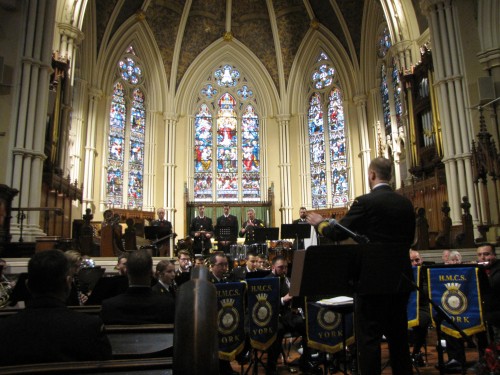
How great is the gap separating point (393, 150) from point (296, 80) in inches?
234

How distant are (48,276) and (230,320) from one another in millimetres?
2607

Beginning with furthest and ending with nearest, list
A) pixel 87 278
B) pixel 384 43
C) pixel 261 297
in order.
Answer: pixel 384 43, pixel 87 278, pixel 261 297

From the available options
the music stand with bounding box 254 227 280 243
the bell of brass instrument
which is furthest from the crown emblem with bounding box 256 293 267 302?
the music stand with bounding box 254 227 280 243

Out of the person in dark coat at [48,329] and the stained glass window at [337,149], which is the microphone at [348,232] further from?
the stained glass window at [337,149]

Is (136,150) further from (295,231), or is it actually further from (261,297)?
(261,297)

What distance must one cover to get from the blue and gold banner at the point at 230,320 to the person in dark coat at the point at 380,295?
1623mm

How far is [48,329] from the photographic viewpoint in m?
1.60

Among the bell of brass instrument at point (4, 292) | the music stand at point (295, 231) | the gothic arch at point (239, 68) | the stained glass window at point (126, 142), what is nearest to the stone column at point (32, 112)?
the bell of brass instrument at point (4, 292)

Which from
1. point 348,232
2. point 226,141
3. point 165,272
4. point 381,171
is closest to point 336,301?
point 348,232

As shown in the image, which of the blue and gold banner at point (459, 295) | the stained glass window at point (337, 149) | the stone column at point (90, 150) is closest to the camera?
the blue and gold banner at point (459, 295)

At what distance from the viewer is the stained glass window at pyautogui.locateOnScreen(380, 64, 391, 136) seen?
15387 mm

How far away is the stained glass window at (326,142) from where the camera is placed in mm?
17234

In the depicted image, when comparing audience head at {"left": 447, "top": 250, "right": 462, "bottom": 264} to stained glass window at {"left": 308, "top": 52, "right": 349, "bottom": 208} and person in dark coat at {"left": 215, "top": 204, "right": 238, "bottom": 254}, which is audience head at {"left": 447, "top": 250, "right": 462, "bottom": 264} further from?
stained glass window at {"left": 308, "top": 52, "right": 349, "bottom": 208}

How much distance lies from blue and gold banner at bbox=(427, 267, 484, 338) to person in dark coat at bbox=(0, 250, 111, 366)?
3.28 metres
